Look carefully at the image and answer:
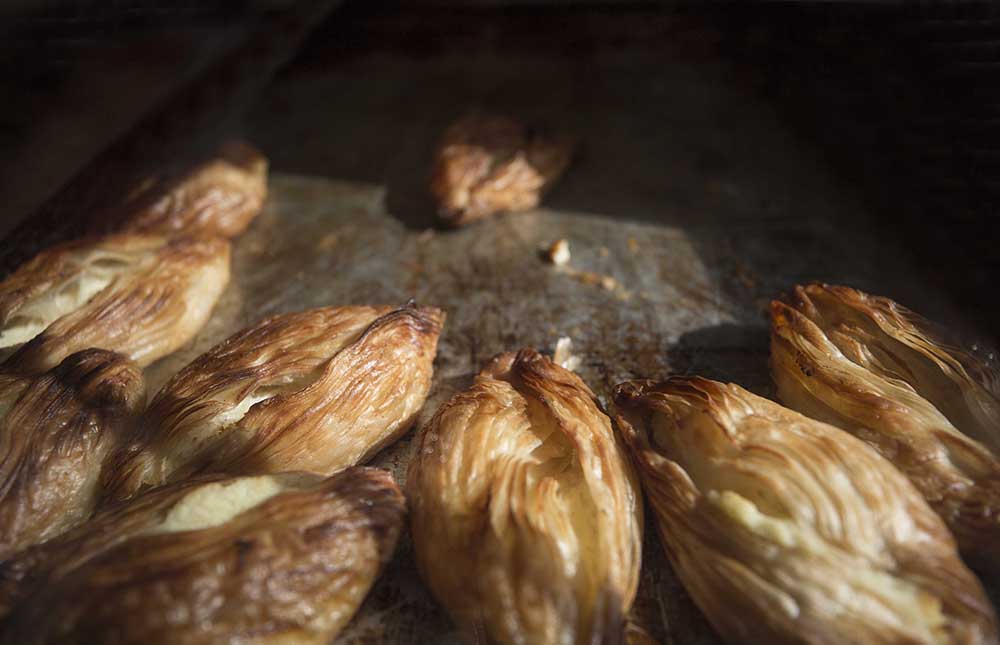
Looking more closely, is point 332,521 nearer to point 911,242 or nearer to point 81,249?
point 81,249

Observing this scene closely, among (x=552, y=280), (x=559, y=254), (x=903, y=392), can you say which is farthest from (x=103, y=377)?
(x=903, y=392)

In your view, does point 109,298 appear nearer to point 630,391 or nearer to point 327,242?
point 327,242

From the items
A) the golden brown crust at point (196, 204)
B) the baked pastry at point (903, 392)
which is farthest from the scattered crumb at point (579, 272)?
the golden brown crust at point (196, 204)

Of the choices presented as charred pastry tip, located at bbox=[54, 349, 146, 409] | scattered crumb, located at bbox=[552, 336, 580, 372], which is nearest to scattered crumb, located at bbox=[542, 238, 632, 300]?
scattered crumb, located at bbox=[552, 336, 580, 372]

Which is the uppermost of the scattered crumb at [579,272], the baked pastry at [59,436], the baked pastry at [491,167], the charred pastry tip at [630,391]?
the baked pastry at [491,167]

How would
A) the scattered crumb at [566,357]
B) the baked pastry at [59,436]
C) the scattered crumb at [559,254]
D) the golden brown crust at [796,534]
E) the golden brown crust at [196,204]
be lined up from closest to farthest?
the golden brown crust at [796,534] → the baked pastry at [59,436] → the scattered crumb at [566,357] → the scattered crumb at [559,254] → the golden brown crust at [196,204]

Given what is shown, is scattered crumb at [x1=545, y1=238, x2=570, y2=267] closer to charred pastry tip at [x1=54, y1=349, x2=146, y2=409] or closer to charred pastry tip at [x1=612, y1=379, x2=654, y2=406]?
charred pastry tip at [x1=612, y1=379, x2=654, y2=406]

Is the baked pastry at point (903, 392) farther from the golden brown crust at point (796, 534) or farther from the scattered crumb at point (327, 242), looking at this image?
the scattered crumb at point (327, 242)
